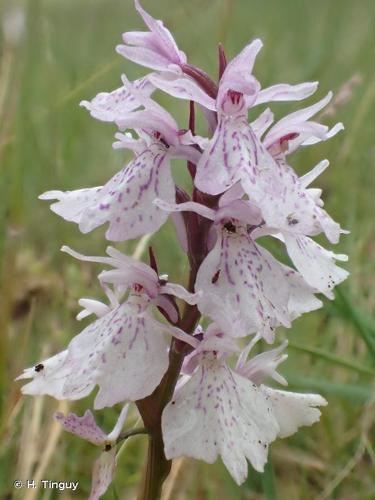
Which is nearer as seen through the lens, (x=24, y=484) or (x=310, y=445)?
(x=24, y=484)

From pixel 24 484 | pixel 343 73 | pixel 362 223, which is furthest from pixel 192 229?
pixel 343 73

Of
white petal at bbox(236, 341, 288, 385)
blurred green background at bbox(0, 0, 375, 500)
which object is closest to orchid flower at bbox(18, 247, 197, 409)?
white petal at bbox(236, 341, 288, 385)

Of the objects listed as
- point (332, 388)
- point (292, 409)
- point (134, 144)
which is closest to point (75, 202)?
point (134, 144)

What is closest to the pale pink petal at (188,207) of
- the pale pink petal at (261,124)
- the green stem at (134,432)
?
the pale pink petal at (261,124)

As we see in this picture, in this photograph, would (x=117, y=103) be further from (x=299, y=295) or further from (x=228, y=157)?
(x=299, y=295)

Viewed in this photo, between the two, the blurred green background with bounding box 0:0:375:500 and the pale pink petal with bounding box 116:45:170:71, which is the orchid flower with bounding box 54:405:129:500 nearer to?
the blurred green background with bounding box 0:0:375:500

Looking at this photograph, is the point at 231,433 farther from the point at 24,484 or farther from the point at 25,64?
the point at 25,64
